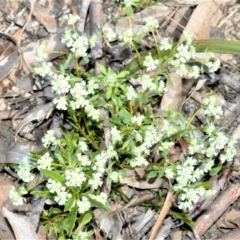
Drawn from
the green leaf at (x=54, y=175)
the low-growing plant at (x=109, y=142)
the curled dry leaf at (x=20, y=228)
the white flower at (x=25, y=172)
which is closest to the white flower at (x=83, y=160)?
the low-growing plant at (x=109, y=142)

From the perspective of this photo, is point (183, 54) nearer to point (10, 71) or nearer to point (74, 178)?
point (74, 178)

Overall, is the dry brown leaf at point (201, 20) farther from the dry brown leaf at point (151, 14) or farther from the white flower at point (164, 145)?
the white flower at point (164, 145)

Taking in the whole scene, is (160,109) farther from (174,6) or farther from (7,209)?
(7,209)

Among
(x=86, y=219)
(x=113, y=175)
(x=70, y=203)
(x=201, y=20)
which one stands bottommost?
A: (x=86, y=219)

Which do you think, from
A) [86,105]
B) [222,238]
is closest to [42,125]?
[86,105]

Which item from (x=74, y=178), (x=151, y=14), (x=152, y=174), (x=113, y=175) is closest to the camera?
(x=74, y=178)

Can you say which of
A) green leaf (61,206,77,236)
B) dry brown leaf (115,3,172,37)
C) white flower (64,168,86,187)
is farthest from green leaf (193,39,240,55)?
green leaf (61,206,77,236)

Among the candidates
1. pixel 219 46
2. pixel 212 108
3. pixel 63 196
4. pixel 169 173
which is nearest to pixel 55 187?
pixel 63 196
